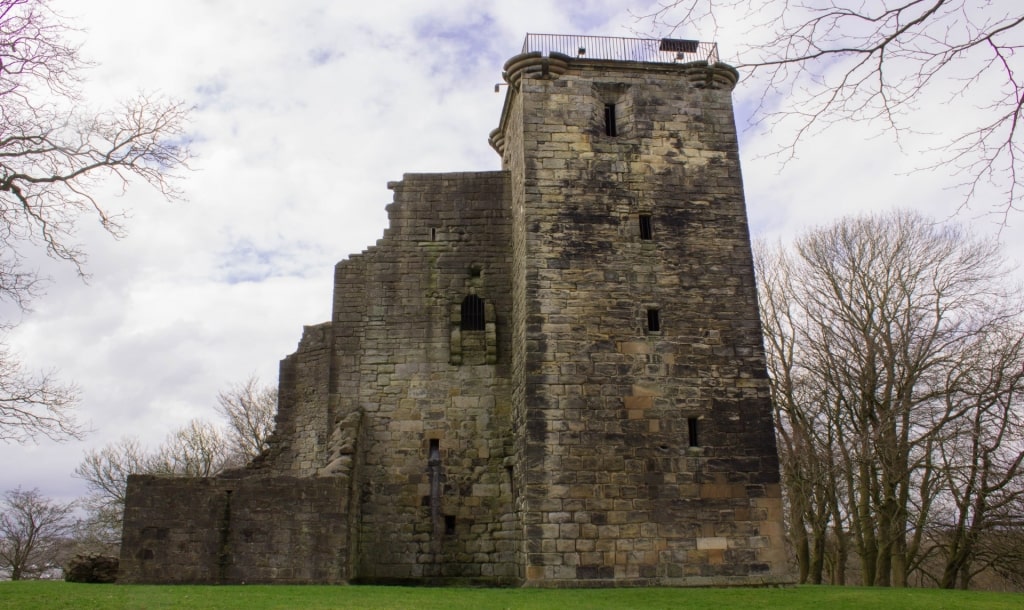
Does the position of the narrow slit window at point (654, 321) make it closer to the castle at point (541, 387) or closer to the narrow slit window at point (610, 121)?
the castle at point (541, 387)

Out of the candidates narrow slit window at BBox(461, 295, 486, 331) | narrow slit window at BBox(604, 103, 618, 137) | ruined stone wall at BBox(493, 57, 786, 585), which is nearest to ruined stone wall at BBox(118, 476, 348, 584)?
ruined stone wall at BBox(493, 57, 786, 585)

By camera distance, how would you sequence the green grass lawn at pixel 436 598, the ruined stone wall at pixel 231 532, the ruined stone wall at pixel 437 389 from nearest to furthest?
the green grass lawn at pixel 436 598 < the ruined stone wall at pixel 231 532 < the ruined stone wall at pixel 437 389

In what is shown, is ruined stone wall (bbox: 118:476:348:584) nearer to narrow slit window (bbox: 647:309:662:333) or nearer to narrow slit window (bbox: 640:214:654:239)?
narrow slit window (bbox: 647:309:662:333)

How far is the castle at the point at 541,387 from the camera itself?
13.1 metres

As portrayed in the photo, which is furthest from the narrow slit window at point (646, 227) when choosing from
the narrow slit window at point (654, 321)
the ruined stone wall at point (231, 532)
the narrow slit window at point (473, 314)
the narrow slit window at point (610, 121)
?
the ruined stone wall at point (231, 532)

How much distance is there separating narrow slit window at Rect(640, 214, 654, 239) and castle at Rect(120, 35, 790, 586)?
1.0 inches

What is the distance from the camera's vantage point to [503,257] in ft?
54.9

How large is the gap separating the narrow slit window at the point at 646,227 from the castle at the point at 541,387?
0.02 meters

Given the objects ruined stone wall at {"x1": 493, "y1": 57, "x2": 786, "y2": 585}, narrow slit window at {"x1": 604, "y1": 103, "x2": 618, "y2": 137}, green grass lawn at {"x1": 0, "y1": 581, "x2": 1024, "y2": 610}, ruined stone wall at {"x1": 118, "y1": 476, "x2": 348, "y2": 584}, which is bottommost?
green grass lawn at {"x1": 0, "y1": 581, "x2": 1024, "y2": 610}

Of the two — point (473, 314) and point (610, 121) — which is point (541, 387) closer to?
point (473, 314)

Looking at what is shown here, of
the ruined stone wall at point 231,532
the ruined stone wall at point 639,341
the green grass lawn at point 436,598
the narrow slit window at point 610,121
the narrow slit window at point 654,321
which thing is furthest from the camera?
the narrow slit window at point 610,121

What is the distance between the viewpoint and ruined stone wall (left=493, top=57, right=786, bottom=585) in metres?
13.1

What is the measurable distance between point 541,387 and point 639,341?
6.06 ft

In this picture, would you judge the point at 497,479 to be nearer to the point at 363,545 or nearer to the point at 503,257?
the point at 363,545
